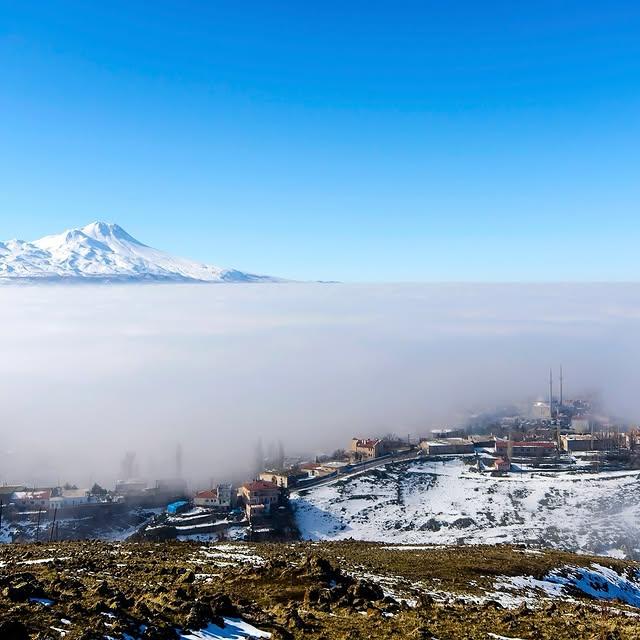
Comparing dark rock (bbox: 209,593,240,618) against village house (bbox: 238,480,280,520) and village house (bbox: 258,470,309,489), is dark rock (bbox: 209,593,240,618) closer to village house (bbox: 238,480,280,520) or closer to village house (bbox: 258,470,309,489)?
village house (bbox: 238,480,280,520)

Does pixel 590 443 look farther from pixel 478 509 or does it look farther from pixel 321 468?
pixel 321 468

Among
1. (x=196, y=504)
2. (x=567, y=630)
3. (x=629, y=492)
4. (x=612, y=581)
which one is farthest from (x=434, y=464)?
(x=567, y=630)

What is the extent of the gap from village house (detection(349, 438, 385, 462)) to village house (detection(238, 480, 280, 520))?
29.2 m

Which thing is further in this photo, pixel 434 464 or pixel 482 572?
pixel 434 464

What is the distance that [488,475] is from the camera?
8712 cm

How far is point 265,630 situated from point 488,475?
80.7 metres

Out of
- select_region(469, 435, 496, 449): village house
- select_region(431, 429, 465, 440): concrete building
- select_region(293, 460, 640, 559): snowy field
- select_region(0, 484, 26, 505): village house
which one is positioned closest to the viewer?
select_region(293, 460, 640, 559): snowy field

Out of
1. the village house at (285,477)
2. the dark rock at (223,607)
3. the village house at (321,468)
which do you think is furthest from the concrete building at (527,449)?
the dark rock at (223,607)

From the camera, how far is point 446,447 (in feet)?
349

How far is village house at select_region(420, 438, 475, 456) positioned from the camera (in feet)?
344

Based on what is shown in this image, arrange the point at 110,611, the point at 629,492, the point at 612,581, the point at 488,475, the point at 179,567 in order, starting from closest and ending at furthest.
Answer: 1. the point at 110,611
2. the point at 179,567
3. the point at 612,581
4. the point at 629,492
5. the point at 488,475

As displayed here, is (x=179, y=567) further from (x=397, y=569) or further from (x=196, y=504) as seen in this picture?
(x=196, y=504)

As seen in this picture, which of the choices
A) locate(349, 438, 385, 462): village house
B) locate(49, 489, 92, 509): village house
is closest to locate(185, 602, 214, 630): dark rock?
locate(49, 489, 92, 509): village house

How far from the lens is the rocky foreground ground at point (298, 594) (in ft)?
41.8
